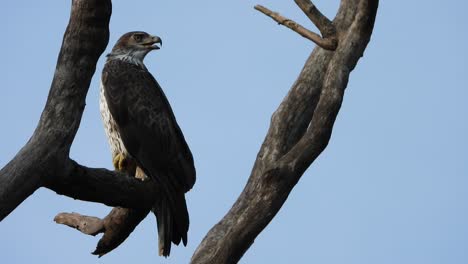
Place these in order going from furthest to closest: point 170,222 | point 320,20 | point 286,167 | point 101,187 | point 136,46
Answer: point 136,46 → point 170,222 → point 101,187 → point 320,20 → point 286,167

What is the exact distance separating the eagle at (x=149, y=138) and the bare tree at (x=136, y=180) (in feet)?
1.14

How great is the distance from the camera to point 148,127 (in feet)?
31.1

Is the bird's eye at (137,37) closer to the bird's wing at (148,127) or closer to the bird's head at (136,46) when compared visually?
the bird's head at (136,46)

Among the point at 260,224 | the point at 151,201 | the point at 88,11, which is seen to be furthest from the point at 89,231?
the point at 88,11

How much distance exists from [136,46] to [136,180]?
336 centimetres

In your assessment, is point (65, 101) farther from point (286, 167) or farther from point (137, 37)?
point (137, 37)

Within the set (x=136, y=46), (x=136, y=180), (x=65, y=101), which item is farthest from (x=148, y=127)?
(x=65, y=101)

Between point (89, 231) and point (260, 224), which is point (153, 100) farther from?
point (260, 224)

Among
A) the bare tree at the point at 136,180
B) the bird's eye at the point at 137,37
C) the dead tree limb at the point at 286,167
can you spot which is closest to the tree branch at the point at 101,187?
the bare tree at the point at 136,180

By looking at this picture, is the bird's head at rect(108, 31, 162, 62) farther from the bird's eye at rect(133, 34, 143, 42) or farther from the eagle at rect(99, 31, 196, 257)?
the eagle at rect(99, 31, 196, 257)

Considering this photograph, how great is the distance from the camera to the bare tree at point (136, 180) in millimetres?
6172

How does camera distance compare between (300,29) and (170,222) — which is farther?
(170,222)

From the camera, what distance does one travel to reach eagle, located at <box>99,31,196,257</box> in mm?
8586

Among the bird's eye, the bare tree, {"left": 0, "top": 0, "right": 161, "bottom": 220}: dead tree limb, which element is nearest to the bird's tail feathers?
the bare tree
